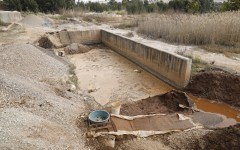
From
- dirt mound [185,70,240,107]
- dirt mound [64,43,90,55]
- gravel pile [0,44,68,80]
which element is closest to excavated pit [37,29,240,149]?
dirt mound [185,70,240,107]

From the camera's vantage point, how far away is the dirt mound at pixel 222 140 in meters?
3.81

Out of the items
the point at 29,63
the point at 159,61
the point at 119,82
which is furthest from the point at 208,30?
the point at 29,63

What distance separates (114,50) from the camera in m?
11.3

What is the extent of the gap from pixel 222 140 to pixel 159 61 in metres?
3.94

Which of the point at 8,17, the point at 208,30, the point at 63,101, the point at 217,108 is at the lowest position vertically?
the point at 217,108

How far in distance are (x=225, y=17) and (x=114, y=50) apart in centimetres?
556

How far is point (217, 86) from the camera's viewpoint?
234 inches

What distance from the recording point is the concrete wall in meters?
6.36

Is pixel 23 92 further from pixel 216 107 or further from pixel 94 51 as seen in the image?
pixel 94 51

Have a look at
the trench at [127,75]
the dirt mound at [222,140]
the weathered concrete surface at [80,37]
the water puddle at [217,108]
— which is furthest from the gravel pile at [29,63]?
the dirt mound at [222,140]

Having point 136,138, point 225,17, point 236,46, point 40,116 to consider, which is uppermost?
point 225,17

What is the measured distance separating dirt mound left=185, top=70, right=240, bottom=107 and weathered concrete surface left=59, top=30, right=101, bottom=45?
7756 millimetres

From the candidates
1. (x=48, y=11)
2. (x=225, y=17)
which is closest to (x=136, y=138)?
(x=225, y=17)

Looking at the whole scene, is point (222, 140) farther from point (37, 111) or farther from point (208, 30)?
point (208, 30)
